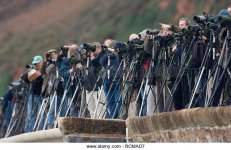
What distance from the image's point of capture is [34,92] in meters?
32.1

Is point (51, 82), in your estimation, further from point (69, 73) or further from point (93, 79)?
point (93, 79)

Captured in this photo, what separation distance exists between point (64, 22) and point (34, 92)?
53.9 feet

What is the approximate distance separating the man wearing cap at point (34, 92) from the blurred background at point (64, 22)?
8.56 meters

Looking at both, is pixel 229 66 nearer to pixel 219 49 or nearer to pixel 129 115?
pixel 219 49

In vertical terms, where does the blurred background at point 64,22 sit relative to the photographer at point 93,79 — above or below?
above

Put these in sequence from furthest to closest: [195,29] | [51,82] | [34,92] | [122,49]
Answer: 1. [34,92]
2. [51,82]
3. [122,49]
4. [195,29]

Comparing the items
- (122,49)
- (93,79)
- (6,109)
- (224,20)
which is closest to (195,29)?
(224,20)

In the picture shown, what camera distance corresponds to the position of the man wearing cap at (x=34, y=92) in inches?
1254

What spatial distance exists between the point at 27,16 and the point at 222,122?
2891cm

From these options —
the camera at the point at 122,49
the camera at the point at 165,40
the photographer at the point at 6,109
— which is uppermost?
the camera at the point at 165,40

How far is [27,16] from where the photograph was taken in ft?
165

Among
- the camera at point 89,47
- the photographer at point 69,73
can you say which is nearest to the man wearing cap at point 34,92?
the photographer at point 69,73

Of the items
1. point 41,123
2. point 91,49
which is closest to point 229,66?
point 91,49

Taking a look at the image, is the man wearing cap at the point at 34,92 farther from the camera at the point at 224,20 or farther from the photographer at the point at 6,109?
the camera at the point at 224,20
